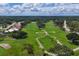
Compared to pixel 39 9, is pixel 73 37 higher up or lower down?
lower down

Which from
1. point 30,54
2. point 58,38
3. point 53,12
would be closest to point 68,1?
point 53,12

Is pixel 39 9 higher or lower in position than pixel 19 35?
higher

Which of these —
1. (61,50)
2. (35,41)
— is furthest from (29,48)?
(61,50)

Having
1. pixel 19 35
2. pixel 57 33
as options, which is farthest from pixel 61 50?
pixel 19 35

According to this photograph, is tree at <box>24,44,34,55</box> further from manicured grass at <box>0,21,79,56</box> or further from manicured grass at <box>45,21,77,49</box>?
manicured grass at <box>45,21,77,49</box>

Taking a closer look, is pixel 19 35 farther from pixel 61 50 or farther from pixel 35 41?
pixel 61 50

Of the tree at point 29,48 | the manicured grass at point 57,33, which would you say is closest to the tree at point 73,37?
the manicured grass at point 57,33

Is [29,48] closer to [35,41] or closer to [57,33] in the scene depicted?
[35,41]

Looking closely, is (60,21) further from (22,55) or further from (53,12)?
(22,55)
